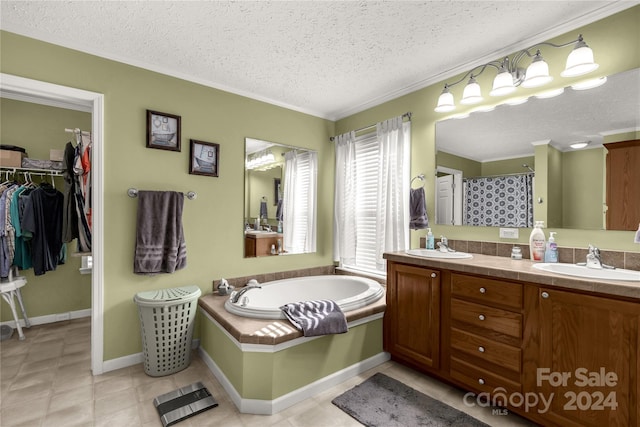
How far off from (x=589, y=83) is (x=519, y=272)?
1.27 meters

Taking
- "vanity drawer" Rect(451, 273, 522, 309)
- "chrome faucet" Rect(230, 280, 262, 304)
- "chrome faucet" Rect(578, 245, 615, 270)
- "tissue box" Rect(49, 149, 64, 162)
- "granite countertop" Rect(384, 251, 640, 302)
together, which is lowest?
"chrome faucet" Rect(230, 280, 262, 304)

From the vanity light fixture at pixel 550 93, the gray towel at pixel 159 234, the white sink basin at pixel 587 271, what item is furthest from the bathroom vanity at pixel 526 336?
the gray towel at pixel 159 234

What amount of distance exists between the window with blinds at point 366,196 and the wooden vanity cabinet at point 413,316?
0.83m

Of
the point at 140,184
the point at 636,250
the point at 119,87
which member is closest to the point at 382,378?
the point at 636,250

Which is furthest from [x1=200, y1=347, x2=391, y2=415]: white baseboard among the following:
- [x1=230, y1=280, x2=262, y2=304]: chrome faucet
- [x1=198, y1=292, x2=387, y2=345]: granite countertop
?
[x1=230, y1=280, x2=262, y2=304]: chrome faucet

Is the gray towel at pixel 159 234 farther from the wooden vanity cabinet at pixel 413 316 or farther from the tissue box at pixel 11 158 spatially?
the wooden vanity cabinet at pixel 413 316

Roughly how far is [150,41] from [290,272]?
2383mm

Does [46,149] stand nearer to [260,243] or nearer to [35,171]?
[35,171]

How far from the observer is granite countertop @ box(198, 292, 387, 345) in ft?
5.88

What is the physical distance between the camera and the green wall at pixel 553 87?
1688 millimetres

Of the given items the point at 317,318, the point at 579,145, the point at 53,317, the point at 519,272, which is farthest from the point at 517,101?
the point at 53,317

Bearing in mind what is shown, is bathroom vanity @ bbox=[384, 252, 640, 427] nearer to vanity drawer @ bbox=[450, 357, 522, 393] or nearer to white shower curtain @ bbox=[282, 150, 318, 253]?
vanity drawer @ bbox=[450, 357, 522, 393]

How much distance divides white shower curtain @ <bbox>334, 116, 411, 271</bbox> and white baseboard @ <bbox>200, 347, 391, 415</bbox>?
39.7 inches

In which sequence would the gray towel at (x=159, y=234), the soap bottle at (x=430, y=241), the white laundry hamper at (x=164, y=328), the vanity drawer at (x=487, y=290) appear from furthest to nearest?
the soap bottle at (x=430, y=241)
the gray towel at (x=159, y=234)
the white laundry hamper at (x=164, y=328)
the vanity drawer at (x=487, y=290)
